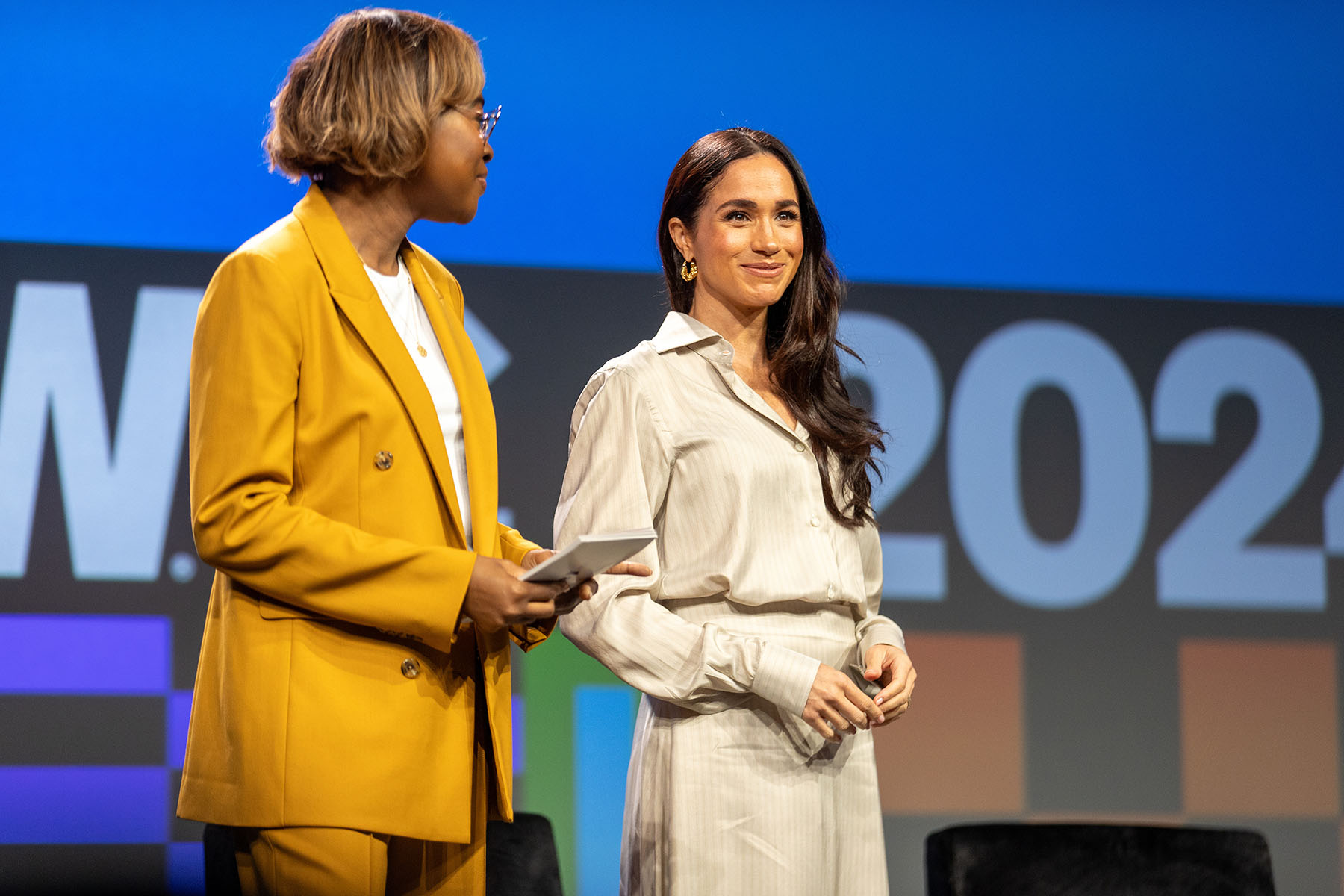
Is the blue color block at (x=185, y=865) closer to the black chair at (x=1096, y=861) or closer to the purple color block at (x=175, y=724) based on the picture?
the purple color block at (x=175, y=724)

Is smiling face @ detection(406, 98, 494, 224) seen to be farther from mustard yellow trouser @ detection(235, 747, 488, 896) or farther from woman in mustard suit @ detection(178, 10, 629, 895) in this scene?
mustard yellow trouser @ detection(235, 747, 488, 896)

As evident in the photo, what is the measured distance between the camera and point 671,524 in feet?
6.40

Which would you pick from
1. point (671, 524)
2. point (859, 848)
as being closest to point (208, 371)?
point (671, 524)

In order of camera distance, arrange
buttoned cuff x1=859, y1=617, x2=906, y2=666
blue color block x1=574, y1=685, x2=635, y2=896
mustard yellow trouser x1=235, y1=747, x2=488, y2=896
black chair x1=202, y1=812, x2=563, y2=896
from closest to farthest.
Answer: mustard yellow trouser x1=235, y1=747, x2=488, y2=896
buttoned cuff x1=859, y1=617, x2=906, y2=666
black chair x1=202, y1=812, x2=563, y2=896
blue color block x1=574, y1=685, x2=635, y2=896

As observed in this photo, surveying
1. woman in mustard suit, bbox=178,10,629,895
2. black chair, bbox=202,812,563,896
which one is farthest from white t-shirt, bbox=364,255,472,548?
black chair, bbox=202,812,563,896

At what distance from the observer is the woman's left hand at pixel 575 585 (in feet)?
5.00

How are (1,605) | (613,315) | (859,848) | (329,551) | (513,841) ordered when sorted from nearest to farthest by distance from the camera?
1. (329,551)
2. (859,848)
3. (513,841)
4. (1,605)
5. (613,315)

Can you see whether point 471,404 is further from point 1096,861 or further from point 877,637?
point 1096,861

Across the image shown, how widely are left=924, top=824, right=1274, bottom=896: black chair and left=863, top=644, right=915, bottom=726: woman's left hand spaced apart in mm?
572

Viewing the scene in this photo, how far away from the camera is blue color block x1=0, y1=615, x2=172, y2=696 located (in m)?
3.05

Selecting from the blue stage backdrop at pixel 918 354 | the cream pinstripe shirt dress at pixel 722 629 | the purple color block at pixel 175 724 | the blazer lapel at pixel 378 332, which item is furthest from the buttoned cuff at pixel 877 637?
the purple color block at pixel 175 724

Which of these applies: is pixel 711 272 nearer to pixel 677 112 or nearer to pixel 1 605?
pixel 677 112

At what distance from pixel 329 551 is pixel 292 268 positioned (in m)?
0.33

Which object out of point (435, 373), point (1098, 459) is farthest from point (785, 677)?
point (1098, 459)
